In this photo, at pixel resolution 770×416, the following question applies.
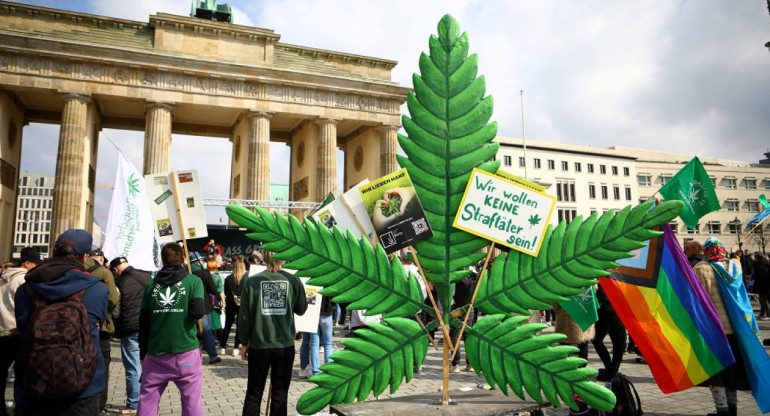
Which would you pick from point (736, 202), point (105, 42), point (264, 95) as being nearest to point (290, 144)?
point (264, 95)

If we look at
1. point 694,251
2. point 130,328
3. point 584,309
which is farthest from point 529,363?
point 130,328

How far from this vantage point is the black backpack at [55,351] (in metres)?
2.79

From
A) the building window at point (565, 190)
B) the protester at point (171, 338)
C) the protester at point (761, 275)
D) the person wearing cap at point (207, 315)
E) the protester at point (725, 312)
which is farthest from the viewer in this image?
the building window at point (565, 190)

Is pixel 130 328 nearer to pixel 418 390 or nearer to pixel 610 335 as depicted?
pixel 418 390

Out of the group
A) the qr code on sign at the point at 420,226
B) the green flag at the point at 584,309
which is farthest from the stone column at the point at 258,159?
the qr code on sign at the point at 420,226

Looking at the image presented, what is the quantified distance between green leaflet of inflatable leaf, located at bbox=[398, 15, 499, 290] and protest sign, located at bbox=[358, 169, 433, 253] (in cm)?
6

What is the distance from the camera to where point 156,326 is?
13.6 feet

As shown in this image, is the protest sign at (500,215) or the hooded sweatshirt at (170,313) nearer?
the protest sign at (500,215)

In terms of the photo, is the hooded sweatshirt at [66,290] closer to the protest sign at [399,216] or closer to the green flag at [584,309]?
the protest sign at [399,216]

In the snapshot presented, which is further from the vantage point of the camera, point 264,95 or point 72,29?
point 264,95

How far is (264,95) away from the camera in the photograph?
28.0m

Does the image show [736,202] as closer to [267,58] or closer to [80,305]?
[267,58]

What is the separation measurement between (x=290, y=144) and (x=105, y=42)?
501 inches

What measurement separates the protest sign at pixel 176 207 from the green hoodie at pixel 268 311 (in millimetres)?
1777
